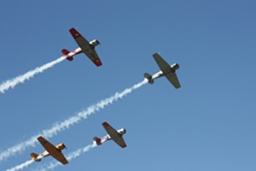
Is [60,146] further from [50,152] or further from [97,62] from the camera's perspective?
[97,62]

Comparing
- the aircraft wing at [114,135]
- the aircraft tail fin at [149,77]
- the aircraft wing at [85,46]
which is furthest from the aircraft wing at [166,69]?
the aircraft wing at [114,135]

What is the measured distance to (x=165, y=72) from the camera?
102 metres

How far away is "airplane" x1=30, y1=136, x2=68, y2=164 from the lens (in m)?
98.6

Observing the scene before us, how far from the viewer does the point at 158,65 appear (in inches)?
3986

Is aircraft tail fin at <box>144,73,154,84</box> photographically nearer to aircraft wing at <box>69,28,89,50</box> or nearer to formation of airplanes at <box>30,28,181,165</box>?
formation of airplanes at <box>30,28,181,165</box>

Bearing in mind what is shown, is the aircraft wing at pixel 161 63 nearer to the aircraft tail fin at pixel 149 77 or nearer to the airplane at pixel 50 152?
the aircraft tail fin at pixel 149 77

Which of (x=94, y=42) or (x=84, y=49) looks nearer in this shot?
(x=94, y=42)

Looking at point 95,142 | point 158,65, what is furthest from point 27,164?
point 158,65

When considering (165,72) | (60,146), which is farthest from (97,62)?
(60,146)

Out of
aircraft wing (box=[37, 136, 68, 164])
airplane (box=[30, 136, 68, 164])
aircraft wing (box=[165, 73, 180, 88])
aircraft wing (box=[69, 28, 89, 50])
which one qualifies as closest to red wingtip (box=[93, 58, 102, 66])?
aircraft wing (box=[69, 28, 89, 50])

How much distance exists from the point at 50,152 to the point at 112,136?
1173 cm

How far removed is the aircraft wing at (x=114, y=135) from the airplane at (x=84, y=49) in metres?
11.4

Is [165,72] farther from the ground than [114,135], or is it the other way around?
[165,72]

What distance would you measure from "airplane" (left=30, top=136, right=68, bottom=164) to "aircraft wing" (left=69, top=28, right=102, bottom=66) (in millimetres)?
15174
